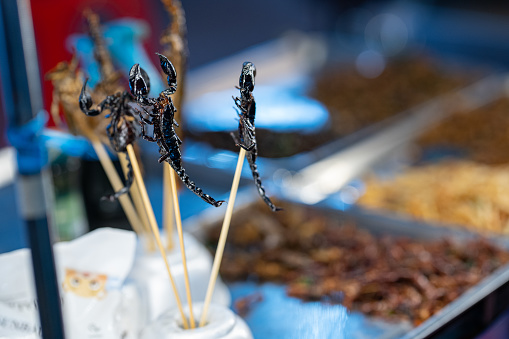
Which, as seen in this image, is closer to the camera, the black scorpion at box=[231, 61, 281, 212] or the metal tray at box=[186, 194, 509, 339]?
the black scorpion at box=[231, 61, 281, 212]

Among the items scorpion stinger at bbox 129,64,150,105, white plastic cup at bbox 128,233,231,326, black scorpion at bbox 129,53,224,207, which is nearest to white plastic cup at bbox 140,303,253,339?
white plastic cup at bbox 128,233,231,326

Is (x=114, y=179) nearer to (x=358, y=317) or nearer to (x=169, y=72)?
(x=169, y=72)

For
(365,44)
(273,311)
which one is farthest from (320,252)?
(365,44)

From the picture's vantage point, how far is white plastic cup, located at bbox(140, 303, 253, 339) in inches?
34.7

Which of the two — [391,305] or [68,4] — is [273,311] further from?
[68,4]

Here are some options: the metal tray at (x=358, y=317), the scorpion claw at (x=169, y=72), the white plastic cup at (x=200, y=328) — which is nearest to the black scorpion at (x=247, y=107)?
the scorpion claw at (x=169, y=72)

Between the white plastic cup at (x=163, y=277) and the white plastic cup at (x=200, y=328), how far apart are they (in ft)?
0.24

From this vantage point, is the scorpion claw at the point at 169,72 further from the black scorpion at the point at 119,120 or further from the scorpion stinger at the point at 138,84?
the black scorpion at the point at 119,120

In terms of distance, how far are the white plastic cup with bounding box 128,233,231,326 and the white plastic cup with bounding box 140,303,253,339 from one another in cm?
7

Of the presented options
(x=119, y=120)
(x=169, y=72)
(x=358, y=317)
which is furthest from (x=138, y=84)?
(x=358, y=317)

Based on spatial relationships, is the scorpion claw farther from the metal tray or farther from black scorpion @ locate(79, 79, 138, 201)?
the metal tray

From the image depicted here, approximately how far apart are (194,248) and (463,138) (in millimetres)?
1557

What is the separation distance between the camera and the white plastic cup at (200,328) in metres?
0.88

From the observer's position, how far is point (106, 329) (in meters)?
0.93
